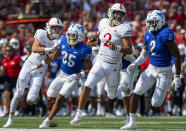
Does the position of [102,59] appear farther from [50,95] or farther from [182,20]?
[182,20]

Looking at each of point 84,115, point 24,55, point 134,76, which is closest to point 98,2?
point 24,55

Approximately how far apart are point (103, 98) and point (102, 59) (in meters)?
4.56

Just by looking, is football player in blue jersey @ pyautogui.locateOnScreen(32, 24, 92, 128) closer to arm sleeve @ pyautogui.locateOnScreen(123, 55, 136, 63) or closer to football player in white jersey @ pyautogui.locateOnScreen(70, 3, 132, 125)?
football player in white jersey @ pyautogui.locateOnScreen(70, 3, 132, 125)

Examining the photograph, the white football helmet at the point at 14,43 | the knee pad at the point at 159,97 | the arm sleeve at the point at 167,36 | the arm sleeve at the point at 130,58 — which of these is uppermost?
the white football helmet at the point at 14,43

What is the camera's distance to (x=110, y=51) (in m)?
7.93

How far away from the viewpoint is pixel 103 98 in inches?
489

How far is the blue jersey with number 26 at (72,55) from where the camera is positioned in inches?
330

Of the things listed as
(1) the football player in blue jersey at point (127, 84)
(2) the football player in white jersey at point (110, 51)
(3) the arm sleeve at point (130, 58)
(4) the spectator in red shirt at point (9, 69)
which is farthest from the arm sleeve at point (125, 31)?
(4) the spectator in red shirt at point (9, 69)

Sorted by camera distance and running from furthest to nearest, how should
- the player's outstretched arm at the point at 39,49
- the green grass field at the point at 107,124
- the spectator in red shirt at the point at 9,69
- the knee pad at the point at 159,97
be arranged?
the spectator in red shirt at the point at 9,69 → the player's outstretched arm at the point at 39,49 → the green grass field at the point at 107,124 → the knee pad at the point at 159,97

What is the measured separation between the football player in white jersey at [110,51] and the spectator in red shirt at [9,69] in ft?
14.3

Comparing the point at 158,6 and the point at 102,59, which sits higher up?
the point at 158,6

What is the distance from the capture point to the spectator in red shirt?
11.9 meters

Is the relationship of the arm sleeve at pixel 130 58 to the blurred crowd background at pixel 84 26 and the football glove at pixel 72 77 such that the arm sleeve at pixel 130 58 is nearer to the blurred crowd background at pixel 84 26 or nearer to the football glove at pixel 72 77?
the blurred crowd background at pixel 84 26

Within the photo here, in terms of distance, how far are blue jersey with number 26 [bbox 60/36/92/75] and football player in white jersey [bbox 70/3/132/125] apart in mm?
543
